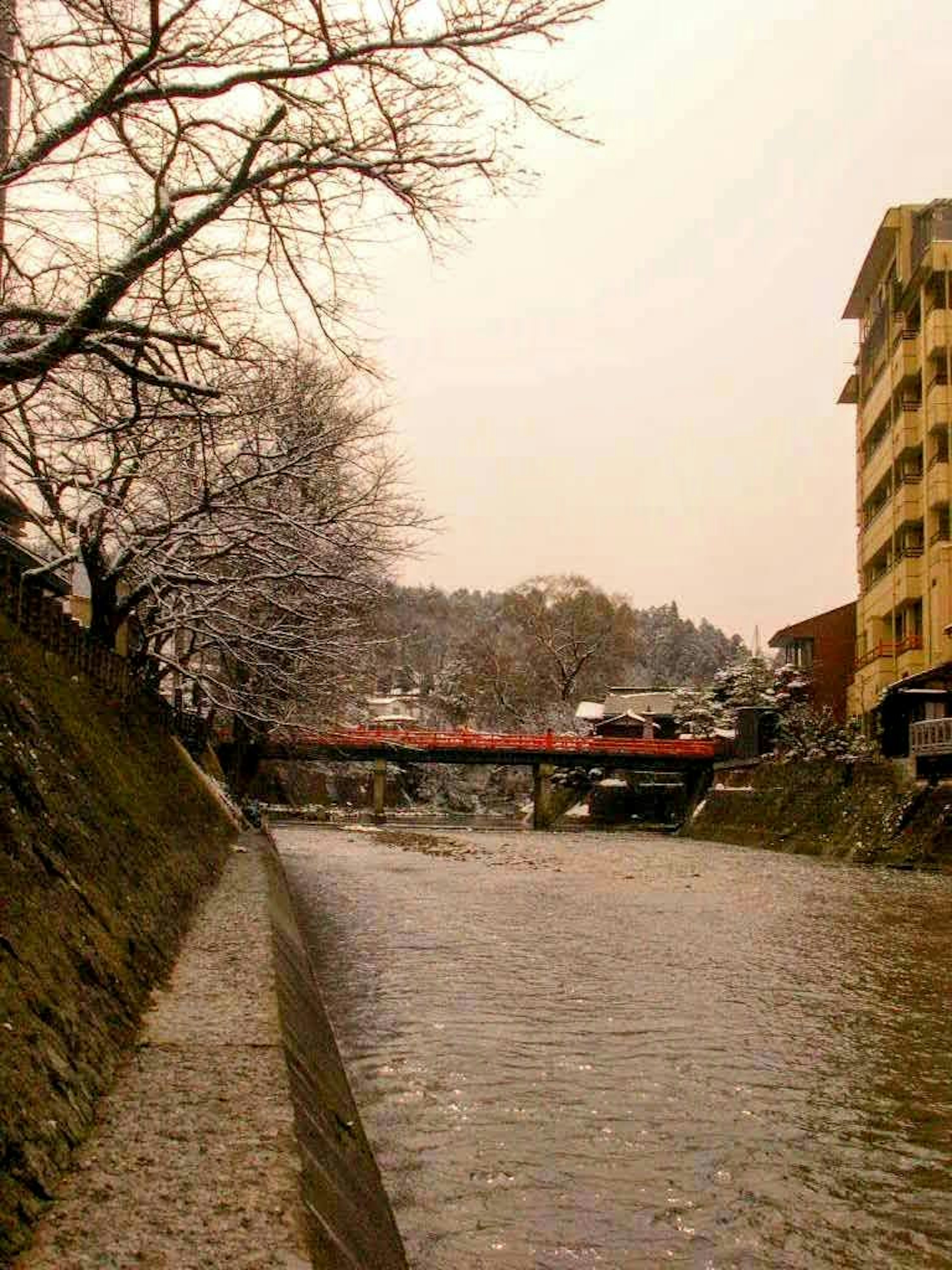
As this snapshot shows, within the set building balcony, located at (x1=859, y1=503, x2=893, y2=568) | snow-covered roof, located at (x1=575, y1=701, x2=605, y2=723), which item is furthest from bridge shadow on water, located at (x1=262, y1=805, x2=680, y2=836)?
building balcony, located at (x1=859, y1=503, x2=893, y2=568)

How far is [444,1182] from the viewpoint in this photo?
491 cm

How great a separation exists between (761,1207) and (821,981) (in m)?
5.85

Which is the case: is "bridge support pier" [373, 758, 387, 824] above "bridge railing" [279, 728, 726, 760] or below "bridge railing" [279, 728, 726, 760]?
below

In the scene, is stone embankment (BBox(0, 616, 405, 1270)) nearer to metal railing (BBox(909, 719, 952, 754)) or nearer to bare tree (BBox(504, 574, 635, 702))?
metal railing (BBox(909, 719, 952, 754))

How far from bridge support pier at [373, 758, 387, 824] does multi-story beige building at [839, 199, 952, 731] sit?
23559 mm

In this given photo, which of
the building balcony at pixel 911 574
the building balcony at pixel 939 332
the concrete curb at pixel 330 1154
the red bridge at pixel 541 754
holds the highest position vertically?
the building balcony at pixel 939 332

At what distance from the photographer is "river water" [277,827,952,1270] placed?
14.6ft

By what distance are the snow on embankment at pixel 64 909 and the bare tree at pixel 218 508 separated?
2813mm

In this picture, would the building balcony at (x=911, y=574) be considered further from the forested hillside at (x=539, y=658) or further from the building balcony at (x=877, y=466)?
the forested hillside at (x=539, y=658)

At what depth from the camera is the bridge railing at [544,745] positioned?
53.1 m

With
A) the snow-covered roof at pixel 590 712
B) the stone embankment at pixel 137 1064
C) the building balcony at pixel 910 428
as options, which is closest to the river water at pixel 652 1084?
the stone embankment at pixel 137 1064

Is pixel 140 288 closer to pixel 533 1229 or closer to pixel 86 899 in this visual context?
pixel 86 899

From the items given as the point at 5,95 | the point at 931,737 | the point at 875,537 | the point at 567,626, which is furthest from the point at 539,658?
the point at 5,95

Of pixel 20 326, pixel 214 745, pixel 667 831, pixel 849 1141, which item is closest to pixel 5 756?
pixel 849 1141
